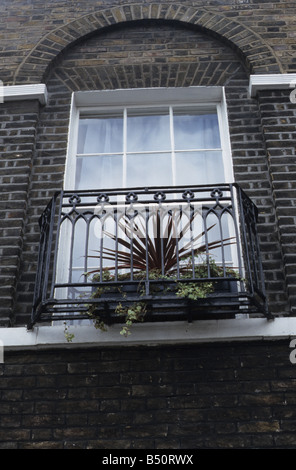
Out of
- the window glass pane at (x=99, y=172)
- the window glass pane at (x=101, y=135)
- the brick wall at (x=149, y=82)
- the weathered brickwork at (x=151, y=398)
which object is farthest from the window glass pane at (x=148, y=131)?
the weathered brickwork at (x=151, y=398)

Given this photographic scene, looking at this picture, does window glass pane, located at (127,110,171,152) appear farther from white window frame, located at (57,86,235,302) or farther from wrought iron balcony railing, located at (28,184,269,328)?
wrought iron balcony railing, located at (28,184,269,328)

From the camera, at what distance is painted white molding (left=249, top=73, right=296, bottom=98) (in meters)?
6.12

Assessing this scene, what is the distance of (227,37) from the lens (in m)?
6.60

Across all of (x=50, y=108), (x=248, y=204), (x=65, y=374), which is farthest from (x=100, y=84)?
(x=65, y=374)

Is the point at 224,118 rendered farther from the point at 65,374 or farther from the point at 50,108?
the point at 65,374

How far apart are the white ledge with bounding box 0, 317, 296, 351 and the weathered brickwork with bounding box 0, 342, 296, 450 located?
7cm

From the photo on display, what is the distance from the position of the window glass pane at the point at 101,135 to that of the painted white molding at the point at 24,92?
56cm

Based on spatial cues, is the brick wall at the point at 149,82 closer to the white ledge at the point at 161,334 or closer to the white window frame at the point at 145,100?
the white window frame at the point at 145,100

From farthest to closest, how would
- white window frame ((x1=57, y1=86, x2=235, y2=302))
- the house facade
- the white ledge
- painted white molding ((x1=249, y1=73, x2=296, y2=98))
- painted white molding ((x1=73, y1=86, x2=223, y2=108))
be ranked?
1. painted white molding ((x1=73, y1=86, x2=223, y2=108))
2. white window frame ((x1=57, y1=86, x2=235, y2=302))
3. painted white molding ((x1=249, y1=73, x2=296, y2=98))
4. the white ledge
5. the house facade

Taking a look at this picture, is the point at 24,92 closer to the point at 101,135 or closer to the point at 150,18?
the point at 101,135

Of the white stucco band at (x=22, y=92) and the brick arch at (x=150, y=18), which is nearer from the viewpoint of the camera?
the white stucco band at (x=22, y=92)

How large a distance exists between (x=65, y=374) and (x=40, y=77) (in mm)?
3352

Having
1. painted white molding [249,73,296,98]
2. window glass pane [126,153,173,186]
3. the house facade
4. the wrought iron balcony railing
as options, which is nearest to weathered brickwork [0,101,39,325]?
the house facade

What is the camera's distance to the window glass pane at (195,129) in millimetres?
6309
